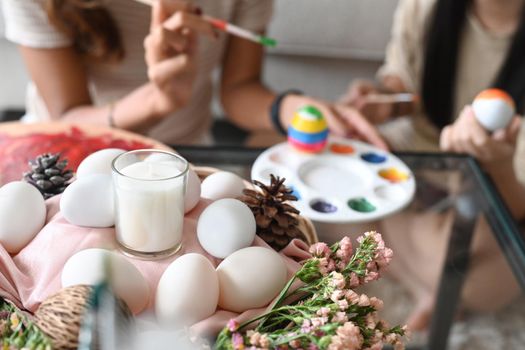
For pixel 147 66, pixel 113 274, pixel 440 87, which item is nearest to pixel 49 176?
pixel 113 274

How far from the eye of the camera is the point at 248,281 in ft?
1.20

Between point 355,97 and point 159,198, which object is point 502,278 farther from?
point 159,198

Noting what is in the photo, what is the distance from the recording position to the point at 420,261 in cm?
93

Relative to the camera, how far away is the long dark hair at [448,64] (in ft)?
3.18

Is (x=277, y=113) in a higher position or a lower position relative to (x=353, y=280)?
lower

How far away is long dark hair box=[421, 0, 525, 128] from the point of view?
3.18 ft

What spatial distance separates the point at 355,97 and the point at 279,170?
372 millimetres

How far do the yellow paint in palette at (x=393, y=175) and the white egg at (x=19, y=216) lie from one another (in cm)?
42

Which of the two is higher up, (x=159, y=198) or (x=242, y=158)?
(x=159, y=198)

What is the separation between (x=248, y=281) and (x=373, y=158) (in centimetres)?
40

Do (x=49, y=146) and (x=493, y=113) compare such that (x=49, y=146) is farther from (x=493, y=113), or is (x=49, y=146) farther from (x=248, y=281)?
(x=493, y=113)

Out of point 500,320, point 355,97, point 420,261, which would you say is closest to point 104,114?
point 355,97

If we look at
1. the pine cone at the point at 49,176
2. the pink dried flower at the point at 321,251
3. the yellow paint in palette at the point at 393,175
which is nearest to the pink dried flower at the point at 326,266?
the pink dried flower at the point at 321,251

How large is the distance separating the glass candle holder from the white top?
1.71 feet
